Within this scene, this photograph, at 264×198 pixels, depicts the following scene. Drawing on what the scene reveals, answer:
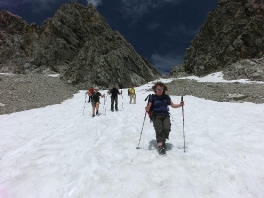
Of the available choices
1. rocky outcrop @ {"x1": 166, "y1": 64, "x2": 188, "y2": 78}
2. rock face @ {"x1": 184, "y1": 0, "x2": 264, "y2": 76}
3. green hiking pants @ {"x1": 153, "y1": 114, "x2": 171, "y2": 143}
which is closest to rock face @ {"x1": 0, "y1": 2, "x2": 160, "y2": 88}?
rocky outcrop @ {"x1": 166, "y1": 64, "x2": 188, "y2": 78}

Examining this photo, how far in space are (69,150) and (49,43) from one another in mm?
101451

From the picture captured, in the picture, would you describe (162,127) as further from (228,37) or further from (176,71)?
(176,71)

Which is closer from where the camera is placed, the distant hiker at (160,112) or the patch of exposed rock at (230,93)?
the distant hiker at (160,112)

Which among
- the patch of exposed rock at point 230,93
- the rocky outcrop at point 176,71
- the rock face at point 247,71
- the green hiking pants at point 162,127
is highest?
the rocky outcrop at point 176,71

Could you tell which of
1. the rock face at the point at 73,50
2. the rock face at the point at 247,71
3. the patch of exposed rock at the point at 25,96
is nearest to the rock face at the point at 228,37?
the rock face at the point at 247,71

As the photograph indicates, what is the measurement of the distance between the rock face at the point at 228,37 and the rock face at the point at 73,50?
2599 centimetres

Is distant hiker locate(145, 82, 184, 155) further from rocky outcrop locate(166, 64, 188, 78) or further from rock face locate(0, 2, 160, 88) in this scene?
rocky outcrop locate(166, 64, 188, 78)

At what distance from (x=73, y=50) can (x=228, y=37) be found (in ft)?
246

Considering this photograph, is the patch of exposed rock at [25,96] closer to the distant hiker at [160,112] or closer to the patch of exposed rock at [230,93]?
the distant hiker at [160,112]

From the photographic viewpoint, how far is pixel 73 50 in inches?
3954

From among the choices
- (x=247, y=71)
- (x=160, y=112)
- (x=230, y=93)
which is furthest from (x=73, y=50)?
(x=160, y=112)

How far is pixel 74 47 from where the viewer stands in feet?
334

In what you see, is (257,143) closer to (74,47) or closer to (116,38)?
(116,38)

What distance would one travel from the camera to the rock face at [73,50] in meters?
67.6
